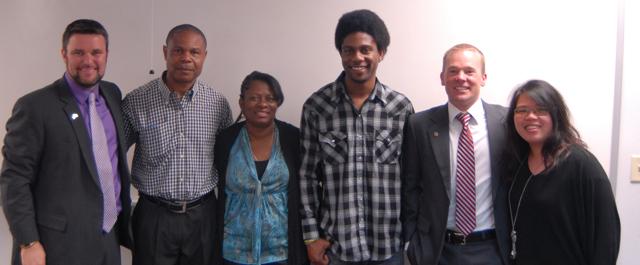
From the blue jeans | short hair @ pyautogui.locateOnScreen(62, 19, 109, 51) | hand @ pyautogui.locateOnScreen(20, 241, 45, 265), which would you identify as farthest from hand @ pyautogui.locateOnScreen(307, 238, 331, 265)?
short hair @ pyautogui.locateOnScreen(62, 19, 109, 51)

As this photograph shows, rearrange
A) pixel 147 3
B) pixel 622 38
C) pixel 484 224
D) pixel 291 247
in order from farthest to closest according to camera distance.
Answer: pixel 147 3 → pixel 622 38 → pixel 291 247 → pixel 484 224

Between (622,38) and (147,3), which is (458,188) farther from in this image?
(147,3)

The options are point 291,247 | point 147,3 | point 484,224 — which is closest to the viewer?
point 484,224

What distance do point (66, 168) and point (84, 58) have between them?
1.43 ft

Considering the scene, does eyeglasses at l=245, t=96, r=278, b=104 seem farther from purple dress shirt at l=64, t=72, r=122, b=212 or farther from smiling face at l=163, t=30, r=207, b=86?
purple dress shirt at l=64, t=72, r=122, b=212

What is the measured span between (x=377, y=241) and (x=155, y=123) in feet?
3.60

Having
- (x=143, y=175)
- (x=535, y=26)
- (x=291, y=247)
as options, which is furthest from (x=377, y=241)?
(x=535, y=26)

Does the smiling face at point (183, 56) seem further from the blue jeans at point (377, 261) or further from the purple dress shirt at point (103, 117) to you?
the blue jeans at point (377, 261)

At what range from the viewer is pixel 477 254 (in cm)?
182

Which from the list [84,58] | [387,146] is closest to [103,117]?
[84,58]

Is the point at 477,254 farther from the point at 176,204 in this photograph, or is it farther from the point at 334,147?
the point at 176,204

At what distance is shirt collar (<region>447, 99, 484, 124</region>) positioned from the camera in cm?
191

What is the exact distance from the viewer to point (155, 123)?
205 centimetres

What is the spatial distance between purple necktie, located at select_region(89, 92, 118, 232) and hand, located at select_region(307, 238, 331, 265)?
828mm
